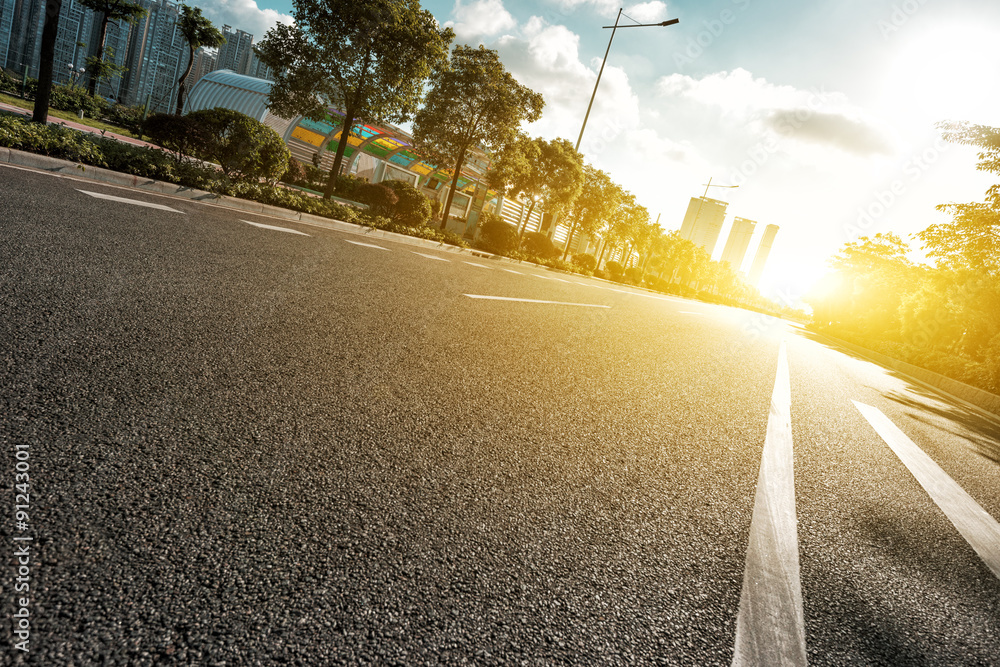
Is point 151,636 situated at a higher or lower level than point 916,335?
lower

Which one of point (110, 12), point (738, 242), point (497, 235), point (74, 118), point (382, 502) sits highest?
point (738, 242)

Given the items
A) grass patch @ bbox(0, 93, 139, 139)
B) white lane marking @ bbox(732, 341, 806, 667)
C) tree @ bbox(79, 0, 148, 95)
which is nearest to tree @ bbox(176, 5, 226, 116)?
tree @ bbox(79, 0, 148, 95)

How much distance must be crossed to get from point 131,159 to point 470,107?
14.0 metres

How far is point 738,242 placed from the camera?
14800 centimetres

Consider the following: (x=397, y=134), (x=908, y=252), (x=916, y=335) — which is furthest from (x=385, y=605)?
(x=908, y=252)

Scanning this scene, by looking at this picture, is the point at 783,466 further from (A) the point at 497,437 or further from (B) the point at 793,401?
(B) the point at 793,401

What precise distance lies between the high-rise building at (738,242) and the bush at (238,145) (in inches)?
5672

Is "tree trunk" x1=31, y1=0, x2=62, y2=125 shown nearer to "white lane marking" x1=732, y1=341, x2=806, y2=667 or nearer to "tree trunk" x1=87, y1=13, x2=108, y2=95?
"white lane marking" x1=732, y1=341, x2=806, y2=667

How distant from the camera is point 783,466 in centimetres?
272

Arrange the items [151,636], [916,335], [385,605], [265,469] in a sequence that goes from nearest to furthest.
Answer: [151,636] < [385,605] < [265,469] < [916,335]

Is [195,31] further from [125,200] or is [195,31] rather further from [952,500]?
[952,500]

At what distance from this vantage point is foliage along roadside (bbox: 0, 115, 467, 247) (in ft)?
26.1

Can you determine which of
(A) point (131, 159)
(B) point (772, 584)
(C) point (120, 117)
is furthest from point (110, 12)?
(B) point (772, 584)

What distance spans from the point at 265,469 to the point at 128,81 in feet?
634
